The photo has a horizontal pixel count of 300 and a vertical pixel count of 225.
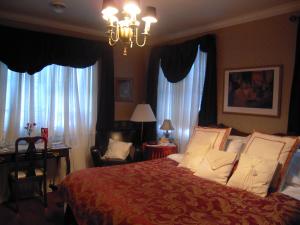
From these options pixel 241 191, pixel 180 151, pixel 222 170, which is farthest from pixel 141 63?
pixel 241 191

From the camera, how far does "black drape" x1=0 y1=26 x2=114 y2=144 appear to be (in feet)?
12.1

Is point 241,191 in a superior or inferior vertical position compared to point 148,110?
inferior

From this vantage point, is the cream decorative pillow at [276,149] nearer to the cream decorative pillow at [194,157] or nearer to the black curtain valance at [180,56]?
the cream decorative pillow at [194,157]

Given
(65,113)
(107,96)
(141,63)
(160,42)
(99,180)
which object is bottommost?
(99,180)

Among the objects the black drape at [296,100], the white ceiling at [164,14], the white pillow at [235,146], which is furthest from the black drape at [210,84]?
the black drape at [296,100]

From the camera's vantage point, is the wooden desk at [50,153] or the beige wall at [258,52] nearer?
the beige wall at [258,52]

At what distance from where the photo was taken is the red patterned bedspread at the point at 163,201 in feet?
5.91

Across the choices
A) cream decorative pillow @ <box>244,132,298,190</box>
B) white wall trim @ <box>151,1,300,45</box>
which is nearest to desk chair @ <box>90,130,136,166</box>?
white wall trim @ <box>151,1,300,45</box>

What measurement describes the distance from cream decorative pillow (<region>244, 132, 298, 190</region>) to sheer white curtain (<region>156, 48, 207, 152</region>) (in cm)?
146

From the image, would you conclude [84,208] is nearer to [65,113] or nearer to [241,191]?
[241,191]

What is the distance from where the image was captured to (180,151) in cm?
440

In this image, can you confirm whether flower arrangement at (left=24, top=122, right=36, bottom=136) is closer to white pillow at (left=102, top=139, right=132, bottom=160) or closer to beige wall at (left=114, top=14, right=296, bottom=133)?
white pillow at (left=102, top=139, right=132, bottom=160)

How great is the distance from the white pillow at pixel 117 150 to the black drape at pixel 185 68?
73cm

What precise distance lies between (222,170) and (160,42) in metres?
2.98
